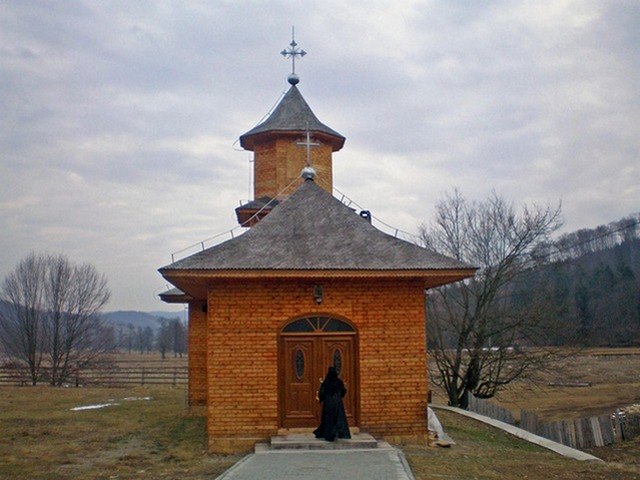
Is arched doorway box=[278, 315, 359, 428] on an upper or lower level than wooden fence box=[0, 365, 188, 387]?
upper

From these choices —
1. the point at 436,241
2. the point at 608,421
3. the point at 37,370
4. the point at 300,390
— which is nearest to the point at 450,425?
the point at 608,421

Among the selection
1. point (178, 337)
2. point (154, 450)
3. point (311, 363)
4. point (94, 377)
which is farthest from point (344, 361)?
point (178, 337)

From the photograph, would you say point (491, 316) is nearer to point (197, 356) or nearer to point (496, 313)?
point (496, 313)

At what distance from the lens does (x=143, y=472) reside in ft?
37.2

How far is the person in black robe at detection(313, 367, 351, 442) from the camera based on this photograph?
12.5 metres

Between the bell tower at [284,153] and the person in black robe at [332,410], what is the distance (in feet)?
26.5

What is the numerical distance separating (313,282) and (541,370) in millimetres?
16140

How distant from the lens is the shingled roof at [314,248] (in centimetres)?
1300

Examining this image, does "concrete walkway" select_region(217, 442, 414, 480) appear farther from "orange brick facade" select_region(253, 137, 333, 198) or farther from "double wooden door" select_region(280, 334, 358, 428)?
"orange brick facade" select_region(253, 137, 333, 198)

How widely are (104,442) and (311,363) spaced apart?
17.2 feet

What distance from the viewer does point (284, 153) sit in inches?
813

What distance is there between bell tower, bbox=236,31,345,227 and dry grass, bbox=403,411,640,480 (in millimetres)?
8920

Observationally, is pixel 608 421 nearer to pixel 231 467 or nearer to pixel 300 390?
pixel 300 390

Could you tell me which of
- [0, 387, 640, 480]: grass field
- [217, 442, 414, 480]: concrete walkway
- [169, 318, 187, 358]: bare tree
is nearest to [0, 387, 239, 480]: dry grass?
[0, 387, 640, 480]: grass field
